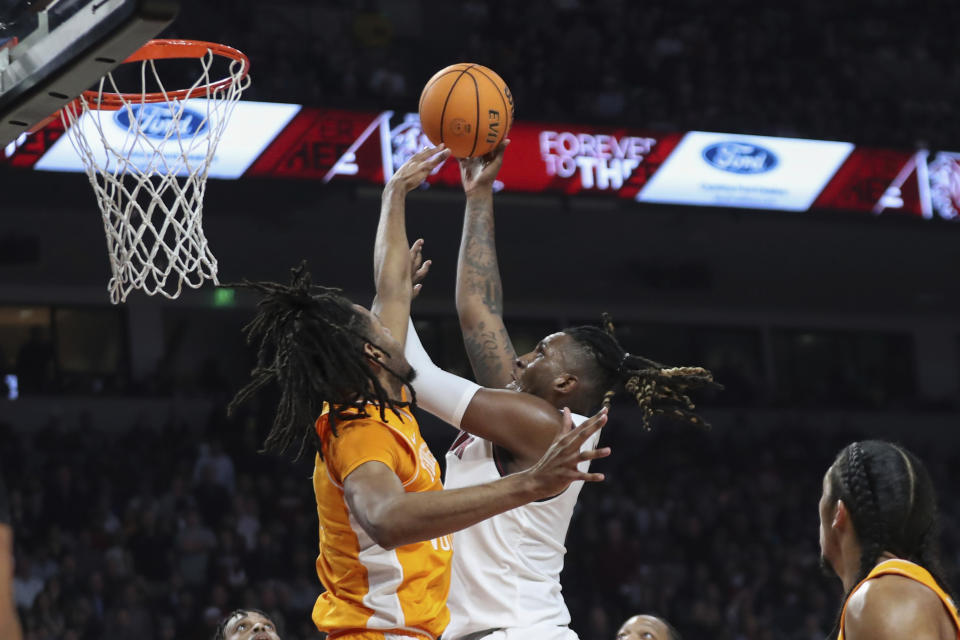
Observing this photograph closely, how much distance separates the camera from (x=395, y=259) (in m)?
3.41

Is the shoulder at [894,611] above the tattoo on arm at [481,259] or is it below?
above

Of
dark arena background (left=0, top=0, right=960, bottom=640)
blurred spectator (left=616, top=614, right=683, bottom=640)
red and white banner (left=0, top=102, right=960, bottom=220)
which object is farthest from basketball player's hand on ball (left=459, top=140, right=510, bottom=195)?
dark arena background (left=0, top=0, right=960, bottom=640)

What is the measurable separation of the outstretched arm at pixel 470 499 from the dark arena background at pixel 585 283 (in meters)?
6.85

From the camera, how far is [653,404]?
3625 millimetres

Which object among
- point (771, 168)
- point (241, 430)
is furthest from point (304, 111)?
point (771, 168)

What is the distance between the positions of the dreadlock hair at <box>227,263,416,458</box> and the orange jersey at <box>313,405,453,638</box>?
0.04 m

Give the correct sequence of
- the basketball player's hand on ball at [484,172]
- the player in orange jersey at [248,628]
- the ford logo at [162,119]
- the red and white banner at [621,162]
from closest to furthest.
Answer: the basketball player's hand on ball at [484,172], the player in orange jersey at [248,628], the ford logo at [162,119], the red and white banner at [621,162]

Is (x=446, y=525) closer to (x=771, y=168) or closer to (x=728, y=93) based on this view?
(x=771, y=168)

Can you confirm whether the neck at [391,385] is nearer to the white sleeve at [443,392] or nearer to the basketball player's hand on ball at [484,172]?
the white sleeve at [443,392]

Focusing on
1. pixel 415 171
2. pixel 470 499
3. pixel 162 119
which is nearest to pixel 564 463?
pixel 470 499

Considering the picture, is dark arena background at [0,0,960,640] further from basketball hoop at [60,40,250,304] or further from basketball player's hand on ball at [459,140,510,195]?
basketball player's hand on ball at [459,140,510,195]

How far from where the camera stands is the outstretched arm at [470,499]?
8.12 feet

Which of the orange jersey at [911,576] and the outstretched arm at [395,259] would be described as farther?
the outstretched arm at [395,259]

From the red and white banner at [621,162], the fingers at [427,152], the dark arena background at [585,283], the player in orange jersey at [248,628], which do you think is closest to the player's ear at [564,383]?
the fingers at [427,152]
